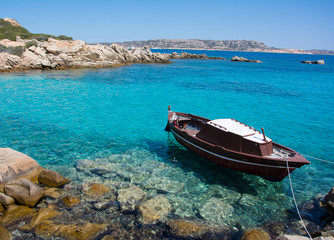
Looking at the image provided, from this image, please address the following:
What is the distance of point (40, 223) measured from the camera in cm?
976

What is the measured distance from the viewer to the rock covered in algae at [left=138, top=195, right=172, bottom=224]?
10555 millimetres

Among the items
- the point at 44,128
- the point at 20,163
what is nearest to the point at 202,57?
the point at 44,128

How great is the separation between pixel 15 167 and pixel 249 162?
13.4 meters

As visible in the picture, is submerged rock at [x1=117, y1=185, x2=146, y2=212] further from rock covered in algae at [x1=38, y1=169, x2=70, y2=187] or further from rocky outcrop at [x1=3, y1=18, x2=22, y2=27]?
rocky outcrop at [x1=3, y1=18, x2=22, y2=27]

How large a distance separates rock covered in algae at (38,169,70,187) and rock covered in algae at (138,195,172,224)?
5090 mm

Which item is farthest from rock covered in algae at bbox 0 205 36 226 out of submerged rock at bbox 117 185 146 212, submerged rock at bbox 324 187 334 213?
A: submerged rock at bbox 324 187 334 213

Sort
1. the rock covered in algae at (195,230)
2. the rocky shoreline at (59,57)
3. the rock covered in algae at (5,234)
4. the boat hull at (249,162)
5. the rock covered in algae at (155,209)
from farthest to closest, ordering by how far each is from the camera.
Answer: the rocky shoreline at (59,57)
the boat hull at (249,162)
the rock covered in algae at (155,209)
the rock covered in algae at (195,230)
the rock covered in algae at (5,234)

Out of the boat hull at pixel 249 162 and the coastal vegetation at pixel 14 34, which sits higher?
the coastal vegetation at pixel 14 34

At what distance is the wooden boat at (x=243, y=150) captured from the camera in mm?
13074

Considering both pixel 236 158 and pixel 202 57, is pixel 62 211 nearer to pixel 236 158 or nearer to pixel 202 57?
pixel 236 158

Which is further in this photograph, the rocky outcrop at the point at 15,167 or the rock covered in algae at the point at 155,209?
the rocky outcrop at the point at 15,167

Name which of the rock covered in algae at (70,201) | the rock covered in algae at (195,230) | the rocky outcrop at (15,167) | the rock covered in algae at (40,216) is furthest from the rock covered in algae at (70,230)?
the rocky outcrop at (15,167)

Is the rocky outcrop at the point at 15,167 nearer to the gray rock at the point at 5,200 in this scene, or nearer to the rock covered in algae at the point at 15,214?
the gray rock at the point at 5,200

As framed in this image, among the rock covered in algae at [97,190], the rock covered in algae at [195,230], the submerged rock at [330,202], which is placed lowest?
the rock covered in algae at [195,230]
